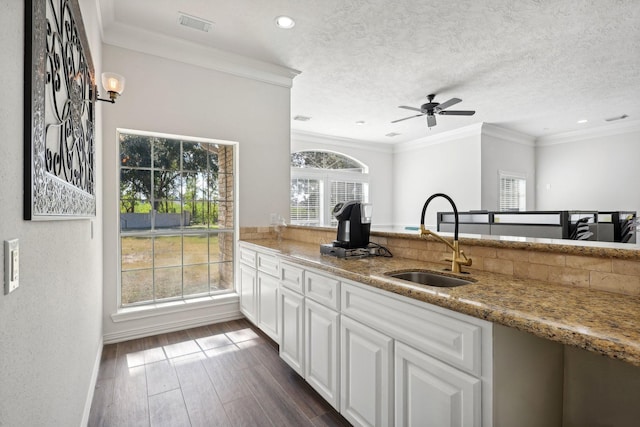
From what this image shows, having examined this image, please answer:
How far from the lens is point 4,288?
2.27 ft

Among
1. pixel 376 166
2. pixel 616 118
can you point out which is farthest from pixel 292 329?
pixel 616 118

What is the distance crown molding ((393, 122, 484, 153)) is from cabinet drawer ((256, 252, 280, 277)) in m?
5.19

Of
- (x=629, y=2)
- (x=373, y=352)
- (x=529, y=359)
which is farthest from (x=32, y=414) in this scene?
(x=629, y=2)

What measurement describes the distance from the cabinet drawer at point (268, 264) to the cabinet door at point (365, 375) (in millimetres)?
983

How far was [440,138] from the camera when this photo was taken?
684 cm

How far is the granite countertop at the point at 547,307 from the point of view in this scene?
31.9 inches

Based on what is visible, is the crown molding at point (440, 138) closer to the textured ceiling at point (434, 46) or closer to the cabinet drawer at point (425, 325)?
the textured ceiling at point (434, 46)

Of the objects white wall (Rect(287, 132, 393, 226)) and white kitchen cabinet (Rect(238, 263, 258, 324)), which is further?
white wall (Rect(287, 132, 393, 226))

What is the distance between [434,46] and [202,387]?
367 centimetres

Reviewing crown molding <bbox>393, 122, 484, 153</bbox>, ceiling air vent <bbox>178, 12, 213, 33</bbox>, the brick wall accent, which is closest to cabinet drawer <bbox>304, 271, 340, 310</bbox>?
the brick wall accent

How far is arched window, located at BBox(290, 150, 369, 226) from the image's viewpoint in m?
6.77

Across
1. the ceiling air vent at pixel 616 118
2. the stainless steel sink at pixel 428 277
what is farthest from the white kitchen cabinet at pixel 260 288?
the ceiling air vent at pixel 616 118

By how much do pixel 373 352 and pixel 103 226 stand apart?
8.60 ft

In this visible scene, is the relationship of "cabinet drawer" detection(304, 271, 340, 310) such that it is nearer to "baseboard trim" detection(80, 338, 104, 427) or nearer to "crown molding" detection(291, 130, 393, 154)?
"baseboard trim" detection(80, 338, 104, 427)
